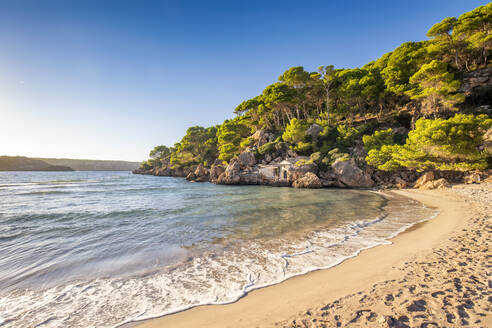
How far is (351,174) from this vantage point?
67.4 feet

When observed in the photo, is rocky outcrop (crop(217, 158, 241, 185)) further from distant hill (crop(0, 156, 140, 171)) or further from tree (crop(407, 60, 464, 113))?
distant hill (crop(0, 156, 140, 171))

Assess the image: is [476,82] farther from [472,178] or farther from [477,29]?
[472,178]

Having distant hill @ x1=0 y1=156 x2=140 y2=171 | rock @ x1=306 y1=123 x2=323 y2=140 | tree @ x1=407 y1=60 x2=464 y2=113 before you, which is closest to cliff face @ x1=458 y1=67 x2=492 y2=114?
tree @ x1=407 y1=60 x2=464 y2=113

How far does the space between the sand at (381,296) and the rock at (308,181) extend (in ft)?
56.2

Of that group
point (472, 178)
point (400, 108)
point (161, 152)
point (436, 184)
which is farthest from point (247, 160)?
point (161, 152)

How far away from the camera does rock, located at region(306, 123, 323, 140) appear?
26.7 meters

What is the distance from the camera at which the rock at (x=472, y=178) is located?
549 inches

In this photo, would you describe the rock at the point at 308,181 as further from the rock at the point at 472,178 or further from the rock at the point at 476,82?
the rock at the point at 476,82

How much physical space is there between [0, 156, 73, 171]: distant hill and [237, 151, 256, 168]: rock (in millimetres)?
154853

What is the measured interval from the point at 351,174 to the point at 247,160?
14460 mm

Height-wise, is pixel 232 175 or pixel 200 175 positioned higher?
pixel 232 175

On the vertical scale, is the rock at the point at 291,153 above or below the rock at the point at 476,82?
below

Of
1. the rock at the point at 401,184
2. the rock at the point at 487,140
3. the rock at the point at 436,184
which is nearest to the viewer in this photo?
the rock at the point at 487,140

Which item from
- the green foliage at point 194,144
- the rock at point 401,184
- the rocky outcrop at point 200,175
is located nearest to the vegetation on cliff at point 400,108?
the rock at point 401,184
